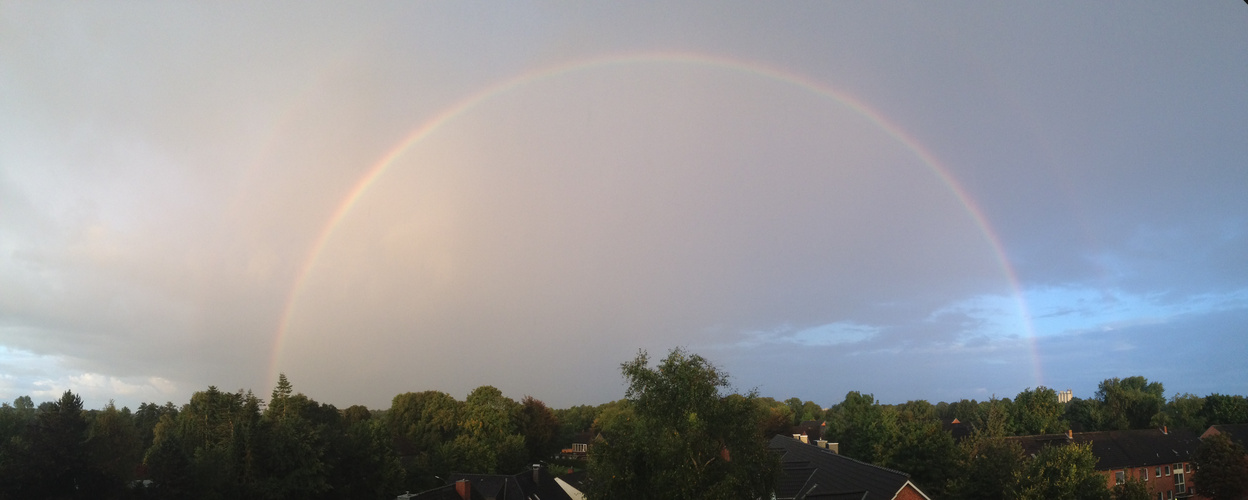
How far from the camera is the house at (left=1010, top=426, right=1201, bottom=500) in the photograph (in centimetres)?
6203

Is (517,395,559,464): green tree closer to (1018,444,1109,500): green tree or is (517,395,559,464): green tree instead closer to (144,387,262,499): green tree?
(144,387,262,499): green tree

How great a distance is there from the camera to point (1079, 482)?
27.5 m

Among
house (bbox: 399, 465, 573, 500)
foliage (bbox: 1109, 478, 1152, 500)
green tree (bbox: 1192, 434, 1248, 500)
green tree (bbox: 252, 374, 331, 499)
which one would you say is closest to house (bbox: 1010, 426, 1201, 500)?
green tree (bbox: 1192, 434, 1248, 500)

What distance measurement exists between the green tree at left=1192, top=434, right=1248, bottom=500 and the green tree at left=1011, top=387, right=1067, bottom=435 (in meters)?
31.1

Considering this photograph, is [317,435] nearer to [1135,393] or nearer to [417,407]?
[417,407]

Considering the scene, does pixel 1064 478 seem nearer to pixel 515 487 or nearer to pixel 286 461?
pixel 515 487

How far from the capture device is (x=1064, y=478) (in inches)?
1066

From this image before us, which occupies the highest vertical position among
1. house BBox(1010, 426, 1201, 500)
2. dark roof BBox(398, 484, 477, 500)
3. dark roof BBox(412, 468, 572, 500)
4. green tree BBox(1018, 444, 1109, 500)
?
green tree BBox(1018, 444, 1109, 500)

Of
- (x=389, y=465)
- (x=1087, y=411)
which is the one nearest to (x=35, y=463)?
(x=389, y=465)

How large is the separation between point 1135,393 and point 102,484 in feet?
417

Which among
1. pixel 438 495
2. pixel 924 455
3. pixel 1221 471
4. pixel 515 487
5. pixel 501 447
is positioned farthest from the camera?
pixel 501 447

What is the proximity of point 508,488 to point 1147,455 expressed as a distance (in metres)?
60.5

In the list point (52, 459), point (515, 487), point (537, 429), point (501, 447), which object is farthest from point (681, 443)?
point (537, 429)

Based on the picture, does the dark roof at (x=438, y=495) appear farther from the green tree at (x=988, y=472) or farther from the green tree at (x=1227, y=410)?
the green tree at (x=1227, y=410)
